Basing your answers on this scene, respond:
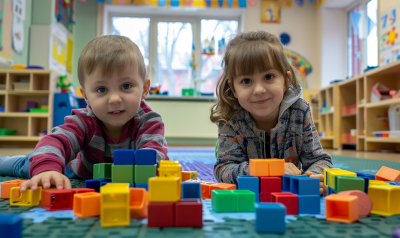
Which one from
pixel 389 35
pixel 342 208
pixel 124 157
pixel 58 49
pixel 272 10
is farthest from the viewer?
pixel 272 10

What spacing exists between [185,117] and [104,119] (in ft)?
11.1

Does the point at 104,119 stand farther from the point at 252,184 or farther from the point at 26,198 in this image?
the point at 252,184

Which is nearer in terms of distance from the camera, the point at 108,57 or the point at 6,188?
the point at 6,188

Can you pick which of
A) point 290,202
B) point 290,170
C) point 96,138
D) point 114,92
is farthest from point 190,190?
point 96,138

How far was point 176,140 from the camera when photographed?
4395 millimetres

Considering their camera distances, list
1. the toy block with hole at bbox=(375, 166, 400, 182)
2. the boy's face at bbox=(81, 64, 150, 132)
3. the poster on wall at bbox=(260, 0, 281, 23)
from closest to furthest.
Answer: the toy block with hole at bbox=(375, 166, 400, 182), the boy's face at bbox=(81, 64, 150, 132), the poster on wall at bbox=(260, 0, 281, 23)

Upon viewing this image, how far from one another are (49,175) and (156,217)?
0.32 meters

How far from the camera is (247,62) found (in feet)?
2.76

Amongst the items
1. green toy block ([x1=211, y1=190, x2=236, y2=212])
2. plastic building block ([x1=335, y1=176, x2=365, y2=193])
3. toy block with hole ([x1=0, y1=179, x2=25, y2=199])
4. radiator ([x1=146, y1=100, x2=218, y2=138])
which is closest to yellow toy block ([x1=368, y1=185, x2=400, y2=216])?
plastic building block ([x1=335, y1=176, x2=365, y2=193])

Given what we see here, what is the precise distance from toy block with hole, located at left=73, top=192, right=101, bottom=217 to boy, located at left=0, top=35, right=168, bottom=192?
18cm

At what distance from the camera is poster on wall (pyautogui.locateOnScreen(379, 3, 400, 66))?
110 inches

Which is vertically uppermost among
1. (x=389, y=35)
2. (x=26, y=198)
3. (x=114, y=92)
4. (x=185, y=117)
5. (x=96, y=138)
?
(x=389, y=35)

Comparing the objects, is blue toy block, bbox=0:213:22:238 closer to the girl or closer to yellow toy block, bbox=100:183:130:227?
yellow toy block, bbox=100:183:130:227

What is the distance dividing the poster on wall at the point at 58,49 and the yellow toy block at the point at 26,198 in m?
3.11
